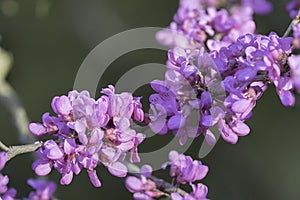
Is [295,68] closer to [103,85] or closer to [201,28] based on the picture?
[201,28]

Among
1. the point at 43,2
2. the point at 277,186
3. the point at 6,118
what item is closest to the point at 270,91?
the point at 277,186

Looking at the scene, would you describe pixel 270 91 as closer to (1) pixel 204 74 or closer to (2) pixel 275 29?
(2) pixel 275 29

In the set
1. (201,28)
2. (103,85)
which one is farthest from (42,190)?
(103,85)

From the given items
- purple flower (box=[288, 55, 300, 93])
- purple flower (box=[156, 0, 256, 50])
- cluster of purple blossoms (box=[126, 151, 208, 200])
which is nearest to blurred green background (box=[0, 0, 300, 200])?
purple flower (box=[156, 0, 256, 50])

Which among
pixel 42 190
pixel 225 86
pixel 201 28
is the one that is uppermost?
pixel 201 28

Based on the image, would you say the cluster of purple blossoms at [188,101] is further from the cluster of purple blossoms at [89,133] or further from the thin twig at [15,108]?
the thin twig at [15,108]

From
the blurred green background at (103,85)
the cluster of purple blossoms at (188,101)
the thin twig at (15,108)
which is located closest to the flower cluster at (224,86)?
the cluster of purple blossoms at (188,101)

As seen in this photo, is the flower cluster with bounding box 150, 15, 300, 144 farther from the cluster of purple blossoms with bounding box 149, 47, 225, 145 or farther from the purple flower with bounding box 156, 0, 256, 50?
the purple flower with bounding box 156, 0, 256, 50
